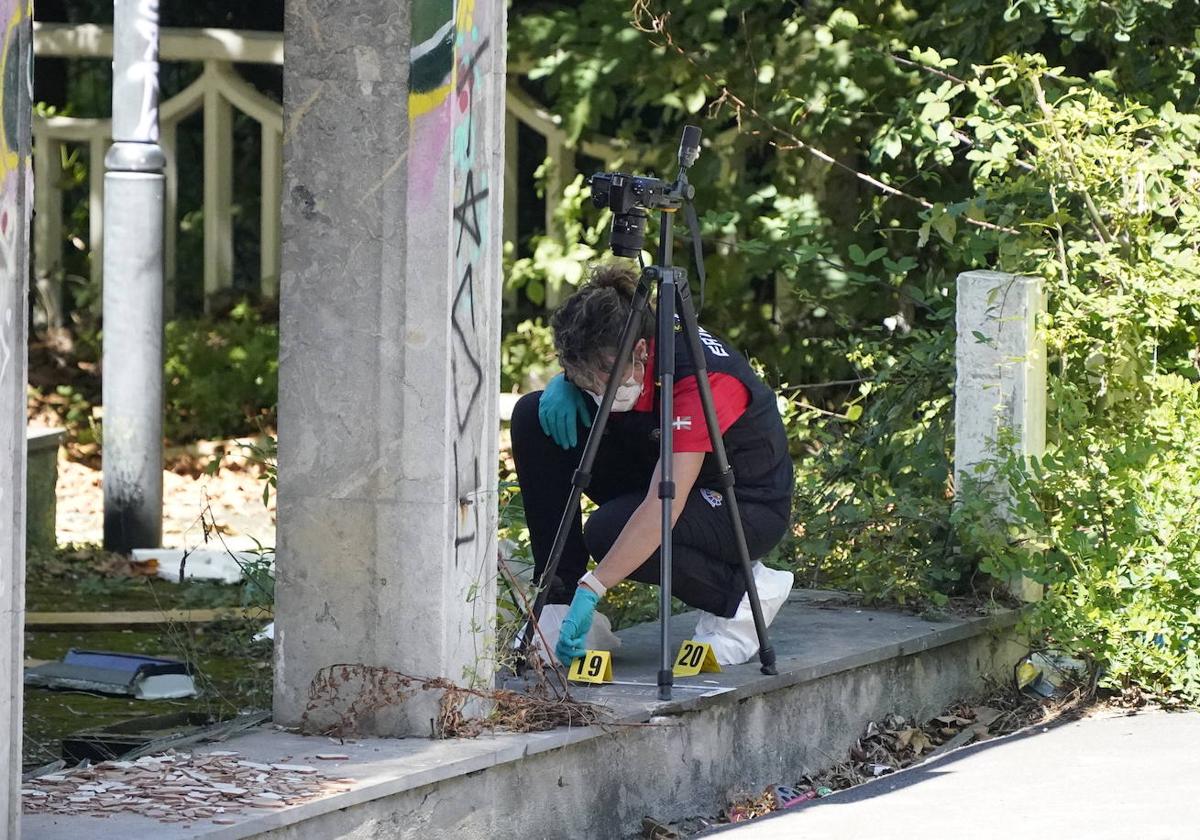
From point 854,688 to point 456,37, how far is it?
2499 mm

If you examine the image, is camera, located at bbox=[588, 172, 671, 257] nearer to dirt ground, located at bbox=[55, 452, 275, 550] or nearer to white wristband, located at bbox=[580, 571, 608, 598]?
white wristband, located at bbox=[580, 571, 608, 598]

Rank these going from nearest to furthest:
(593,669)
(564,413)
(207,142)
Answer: (593,669)
(564,413)
(207,142)

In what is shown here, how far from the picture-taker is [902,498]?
23.4 feet

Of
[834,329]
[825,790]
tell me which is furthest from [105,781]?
[834,329]

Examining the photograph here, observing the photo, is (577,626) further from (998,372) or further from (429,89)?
(998,372)

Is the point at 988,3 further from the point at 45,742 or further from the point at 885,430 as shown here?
the point at 45,742

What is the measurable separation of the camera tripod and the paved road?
606 mm

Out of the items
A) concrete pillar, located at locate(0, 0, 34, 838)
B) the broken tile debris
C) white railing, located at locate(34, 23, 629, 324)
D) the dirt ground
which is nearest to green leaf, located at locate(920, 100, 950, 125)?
the dirt ground

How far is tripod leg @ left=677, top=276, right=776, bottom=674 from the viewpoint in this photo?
5191 mm

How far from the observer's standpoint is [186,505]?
11.3m

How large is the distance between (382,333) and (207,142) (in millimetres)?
9781

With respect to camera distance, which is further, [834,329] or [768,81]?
[834,329]

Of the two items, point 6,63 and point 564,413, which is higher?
point 6,63

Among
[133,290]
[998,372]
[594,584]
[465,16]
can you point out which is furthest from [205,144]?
[465,16]
